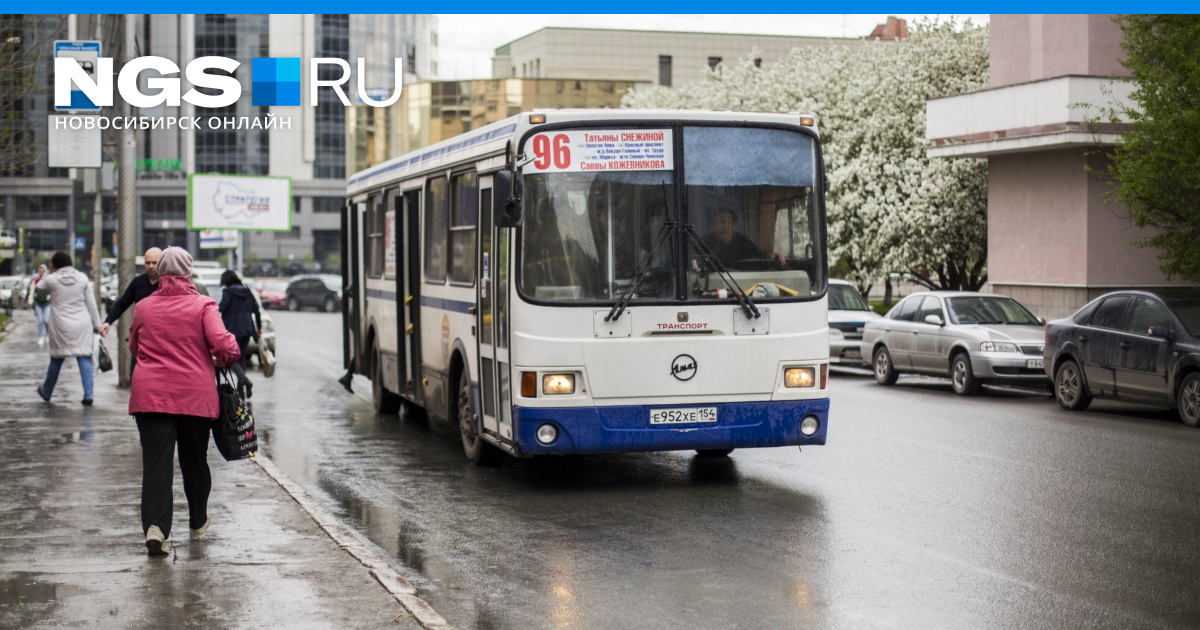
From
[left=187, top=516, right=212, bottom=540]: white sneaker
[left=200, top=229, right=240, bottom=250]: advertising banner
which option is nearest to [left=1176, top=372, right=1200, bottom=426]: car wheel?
[left=187, top=516, right=212, bottom=540]: white sneaker

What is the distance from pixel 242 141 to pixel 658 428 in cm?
11875

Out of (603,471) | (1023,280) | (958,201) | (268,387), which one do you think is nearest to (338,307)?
(958,201)

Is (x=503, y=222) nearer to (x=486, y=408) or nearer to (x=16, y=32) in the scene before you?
(x=486, y=408)

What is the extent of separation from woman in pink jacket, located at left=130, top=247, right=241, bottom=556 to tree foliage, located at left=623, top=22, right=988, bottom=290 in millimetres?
29714

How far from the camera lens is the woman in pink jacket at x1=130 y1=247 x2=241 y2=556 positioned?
817 cm

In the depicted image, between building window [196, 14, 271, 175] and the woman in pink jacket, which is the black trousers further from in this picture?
building window [196, 14, 271, 175]

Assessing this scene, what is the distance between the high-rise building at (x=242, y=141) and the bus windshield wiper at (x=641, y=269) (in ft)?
362

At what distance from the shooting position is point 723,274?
433 inches

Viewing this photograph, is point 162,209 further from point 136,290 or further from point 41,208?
point 136,290

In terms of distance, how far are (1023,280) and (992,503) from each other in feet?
69.6

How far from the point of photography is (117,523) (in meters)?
9.21

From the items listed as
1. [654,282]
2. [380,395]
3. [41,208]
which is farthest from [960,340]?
[41,208]

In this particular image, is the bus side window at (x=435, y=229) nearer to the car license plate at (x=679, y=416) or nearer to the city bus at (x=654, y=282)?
the city bus at (x=654, y=282)

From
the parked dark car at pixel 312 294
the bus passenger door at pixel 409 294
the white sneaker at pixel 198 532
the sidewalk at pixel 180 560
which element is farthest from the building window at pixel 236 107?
the white sneaker at pixel 198 532
